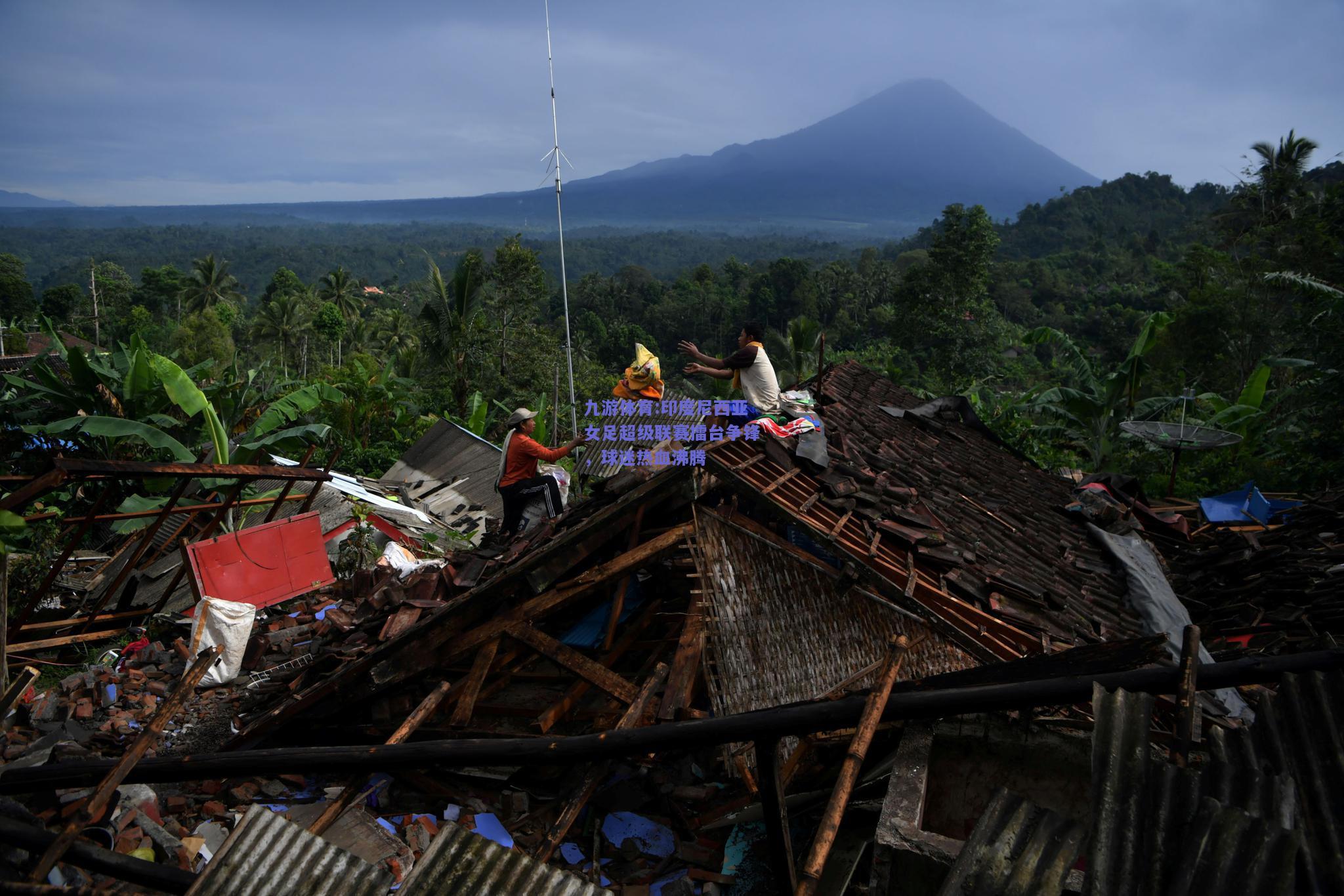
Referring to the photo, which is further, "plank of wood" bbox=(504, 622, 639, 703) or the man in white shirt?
the man in white shirt

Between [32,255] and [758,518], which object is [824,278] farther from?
[32,255]

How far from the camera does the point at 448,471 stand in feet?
42.8

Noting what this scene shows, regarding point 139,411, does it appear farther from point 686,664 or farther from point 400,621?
point 686,664

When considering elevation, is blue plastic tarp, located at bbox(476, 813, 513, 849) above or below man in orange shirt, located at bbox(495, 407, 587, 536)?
below

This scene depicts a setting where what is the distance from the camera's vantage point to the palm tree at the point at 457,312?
2283 centimetres

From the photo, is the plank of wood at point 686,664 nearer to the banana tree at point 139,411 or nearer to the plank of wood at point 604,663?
the plank of wood at point 604,663

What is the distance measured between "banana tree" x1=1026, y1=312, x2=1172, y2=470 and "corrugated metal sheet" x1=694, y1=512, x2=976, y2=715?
10.7 meters

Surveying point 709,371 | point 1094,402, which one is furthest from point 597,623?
point 1094,402

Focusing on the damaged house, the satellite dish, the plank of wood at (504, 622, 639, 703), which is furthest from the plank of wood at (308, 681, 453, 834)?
the satellite dish

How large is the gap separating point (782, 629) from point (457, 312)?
2095 cm

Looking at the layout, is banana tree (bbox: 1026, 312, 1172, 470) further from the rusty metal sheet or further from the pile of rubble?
the rusty metal sheet

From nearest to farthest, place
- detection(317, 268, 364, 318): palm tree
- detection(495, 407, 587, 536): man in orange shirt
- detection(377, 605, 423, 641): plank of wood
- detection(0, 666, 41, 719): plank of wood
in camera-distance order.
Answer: detection(0, 666, 41, 719): plank of wood < detection(377, 605, 423, 641): plank of wood < detection(495, 407, 587, 536): man in orange shirt < detection(317, 268, 364, 318): palm tree

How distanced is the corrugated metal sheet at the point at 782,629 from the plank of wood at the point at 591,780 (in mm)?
340

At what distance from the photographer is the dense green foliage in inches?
526
